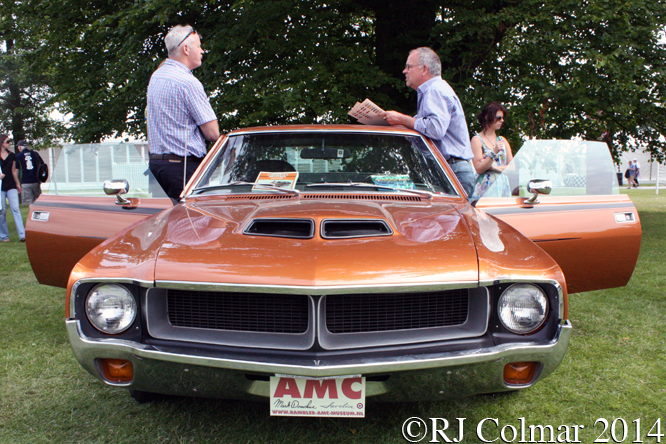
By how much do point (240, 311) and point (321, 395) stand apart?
0.46 metres

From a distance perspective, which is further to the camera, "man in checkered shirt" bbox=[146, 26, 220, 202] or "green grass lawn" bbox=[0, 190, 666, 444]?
"man in checkered shirt" bbox=[146, 26, 220, 202]

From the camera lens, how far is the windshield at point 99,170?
12.7 ft

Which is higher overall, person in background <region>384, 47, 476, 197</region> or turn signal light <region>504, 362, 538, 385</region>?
person in background <region>384, 47, 476, 197</region>

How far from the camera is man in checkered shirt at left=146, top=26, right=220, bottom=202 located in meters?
3.72

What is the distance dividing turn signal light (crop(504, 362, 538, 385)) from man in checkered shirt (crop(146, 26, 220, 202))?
101 inches

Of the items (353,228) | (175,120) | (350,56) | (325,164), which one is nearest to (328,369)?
(353,228)

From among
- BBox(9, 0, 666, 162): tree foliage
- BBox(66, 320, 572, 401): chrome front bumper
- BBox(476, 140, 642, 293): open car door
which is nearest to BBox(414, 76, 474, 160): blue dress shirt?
BBox(476, 140, 642, 293): open car door

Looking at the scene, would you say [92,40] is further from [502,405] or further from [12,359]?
[502,405]

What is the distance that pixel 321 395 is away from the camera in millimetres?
1977

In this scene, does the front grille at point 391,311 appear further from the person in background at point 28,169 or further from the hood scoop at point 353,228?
the person in background at point 28,169

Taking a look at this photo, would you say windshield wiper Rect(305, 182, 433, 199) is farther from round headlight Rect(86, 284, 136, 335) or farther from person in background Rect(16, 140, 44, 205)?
person in background Rect(16, 140, 44, 205)

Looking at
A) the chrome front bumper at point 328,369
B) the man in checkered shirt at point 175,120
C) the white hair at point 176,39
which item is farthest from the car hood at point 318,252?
the white hair at point 176,39

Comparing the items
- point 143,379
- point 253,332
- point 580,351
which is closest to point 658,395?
point 580,351

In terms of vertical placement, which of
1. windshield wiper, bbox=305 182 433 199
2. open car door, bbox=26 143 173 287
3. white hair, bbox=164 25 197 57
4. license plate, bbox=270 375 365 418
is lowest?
license plate, bbox=270 375 365 418
